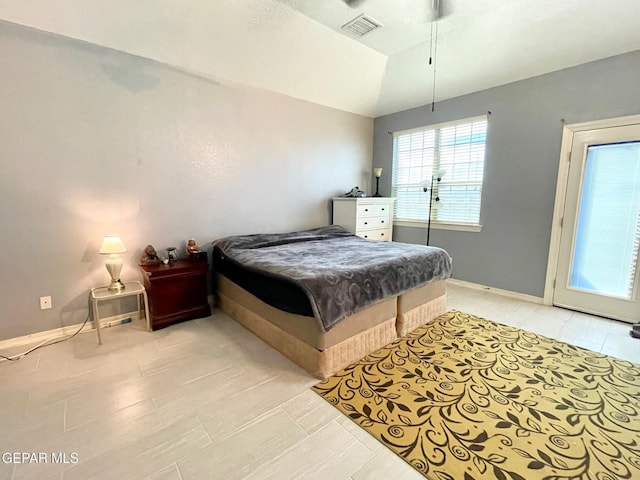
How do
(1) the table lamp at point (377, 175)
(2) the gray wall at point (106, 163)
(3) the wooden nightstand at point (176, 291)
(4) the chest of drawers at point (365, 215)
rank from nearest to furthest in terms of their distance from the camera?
(2) the gray wall at point (106, 163), (3) the wooden nightstand at point (176, 291), (4) the chest of drawers at point (365, 215), (1) the table lamp at point (377, 175)

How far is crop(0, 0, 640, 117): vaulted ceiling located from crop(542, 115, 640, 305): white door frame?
0.65 metres

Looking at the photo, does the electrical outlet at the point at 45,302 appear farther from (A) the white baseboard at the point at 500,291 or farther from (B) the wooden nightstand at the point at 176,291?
(A) the white baseboard at the point at 500,291

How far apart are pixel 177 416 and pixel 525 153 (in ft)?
13.9

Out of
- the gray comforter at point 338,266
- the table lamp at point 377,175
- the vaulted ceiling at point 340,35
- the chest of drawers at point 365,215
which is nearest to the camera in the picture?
the gray comforter at point 338,266

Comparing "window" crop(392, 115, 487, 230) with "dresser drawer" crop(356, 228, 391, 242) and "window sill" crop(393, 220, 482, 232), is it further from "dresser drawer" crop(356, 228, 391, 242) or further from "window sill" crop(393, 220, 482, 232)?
"dresser drawer" crop(356, 228, 391, 242)

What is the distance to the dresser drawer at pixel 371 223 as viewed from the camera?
4266mm

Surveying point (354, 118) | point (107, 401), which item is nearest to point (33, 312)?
point (107, 401)

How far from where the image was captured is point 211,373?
209 centimetres

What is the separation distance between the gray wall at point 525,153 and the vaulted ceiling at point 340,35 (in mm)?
166

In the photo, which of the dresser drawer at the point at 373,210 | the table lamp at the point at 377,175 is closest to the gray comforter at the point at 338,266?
the dresser drawer at the point at 373,210

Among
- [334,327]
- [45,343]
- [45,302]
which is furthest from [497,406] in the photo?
[45,302]

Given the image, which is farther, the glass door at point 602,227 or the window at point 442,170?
the window at point 442,170

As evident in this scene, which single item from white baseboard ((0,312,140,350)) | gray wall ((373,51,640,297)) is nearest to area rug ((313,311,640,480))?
gray wall ((373,51,640,297))

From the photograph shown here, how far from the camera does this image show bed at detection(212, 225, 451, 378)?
6.68 feet
